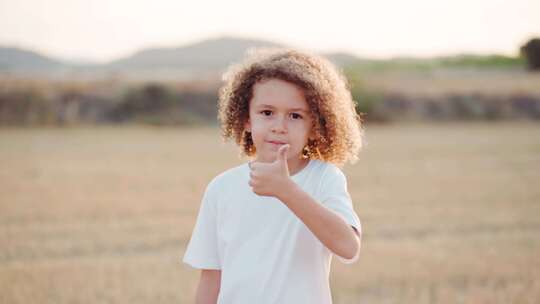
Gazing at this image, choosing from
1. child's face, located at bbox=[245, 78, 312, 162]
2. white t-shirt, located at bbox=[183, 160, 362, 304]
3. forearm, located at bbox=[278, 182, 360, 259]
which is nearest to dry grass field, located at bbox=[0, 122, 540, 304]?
white t-shirt, located at bbox=[183, 160, 362, 304]

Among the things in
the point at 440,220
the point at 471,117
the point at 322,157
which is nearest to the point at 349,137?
the point at 322,157

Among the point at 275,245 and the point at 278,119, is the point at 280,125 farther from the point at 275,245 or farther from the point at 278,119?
the point at 275,245

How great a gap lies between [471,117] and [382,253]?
33.8 metres

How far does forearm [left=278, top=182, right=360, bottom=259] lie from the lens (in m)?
2.19

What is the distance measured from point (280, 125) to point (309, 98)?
169 mm

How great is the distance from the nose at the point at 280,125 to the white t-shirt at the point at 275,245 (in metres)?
0.18

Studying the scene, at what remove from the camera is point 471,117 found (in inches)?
1581

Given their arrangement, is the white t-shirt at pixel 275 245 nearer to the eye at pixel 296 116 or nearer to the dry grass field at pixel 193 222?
the eye at pixel 296 116

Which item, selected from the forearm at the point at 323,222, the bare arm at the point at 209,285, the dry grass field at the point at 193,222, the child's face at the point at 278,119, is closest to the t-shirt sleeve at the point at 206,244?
the bare arm at the point at 209,285

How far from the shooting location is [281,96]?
8.52 feet

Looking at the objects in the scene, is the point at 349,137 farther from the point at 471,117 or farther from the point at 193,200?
the point at 471,117

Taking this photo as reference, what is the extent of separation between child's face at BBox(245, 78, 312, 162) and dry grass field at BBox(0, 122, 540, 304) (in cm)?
380

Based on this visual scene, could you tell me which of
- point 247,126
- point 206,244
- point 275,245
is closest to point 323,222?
point 275,245

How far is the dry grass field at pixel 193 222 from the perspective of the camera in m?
6.56
